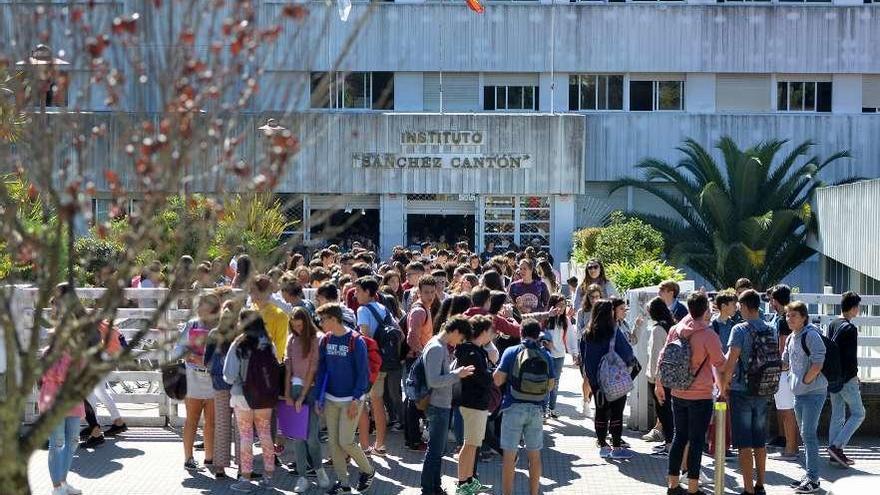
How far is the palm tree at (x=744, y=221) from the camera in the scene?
31156mm

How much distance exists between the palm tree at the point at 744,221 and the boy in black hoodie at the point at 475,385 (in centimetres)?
1952

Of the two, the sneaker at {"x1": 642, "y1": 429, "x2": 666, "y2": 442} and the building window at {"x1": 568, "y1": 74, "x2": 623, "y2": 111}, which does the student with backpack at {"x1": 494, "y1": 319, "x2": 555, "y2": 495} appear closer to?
the sneaker at {"x1": 642, "y1": 429, "x2": 666, "y2": 442}

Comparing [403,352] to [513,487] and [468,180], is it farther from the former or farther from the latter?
[468,180]

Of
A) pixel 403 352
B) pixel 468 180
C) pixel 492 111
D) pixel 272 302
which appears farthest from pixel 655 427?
pixel 492 111

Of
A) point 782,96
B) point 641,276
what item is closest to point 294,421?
point 641,276

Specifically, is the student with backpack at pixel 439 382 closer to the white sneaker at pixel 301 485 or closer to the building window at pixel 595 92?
the white sneaker at pixel 301 485

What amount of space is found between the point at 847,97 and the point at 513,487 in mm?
28773

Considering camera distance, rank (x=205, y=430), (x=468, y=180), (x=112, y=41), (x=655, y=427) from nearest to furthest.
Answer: (x=112, y=41)
(x=205, y=430)
(x=655, y=427)
(x=468, y=180)

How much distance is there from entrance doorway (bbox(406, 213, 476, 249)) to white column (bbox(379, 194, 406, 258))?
26 centimetres

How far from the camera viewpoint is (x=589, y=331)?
1352cm

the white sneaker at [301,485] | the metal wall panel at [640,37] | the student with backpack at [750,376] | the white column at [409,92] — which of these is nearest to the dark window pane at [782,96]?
the metal wall panel at [640,37]

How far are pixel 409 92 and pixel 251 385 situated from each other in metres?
26.9

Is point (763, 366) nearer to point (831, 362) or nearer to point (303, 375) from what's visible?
point (831, 362)

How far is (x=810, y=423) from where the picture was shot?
41.7 ft
